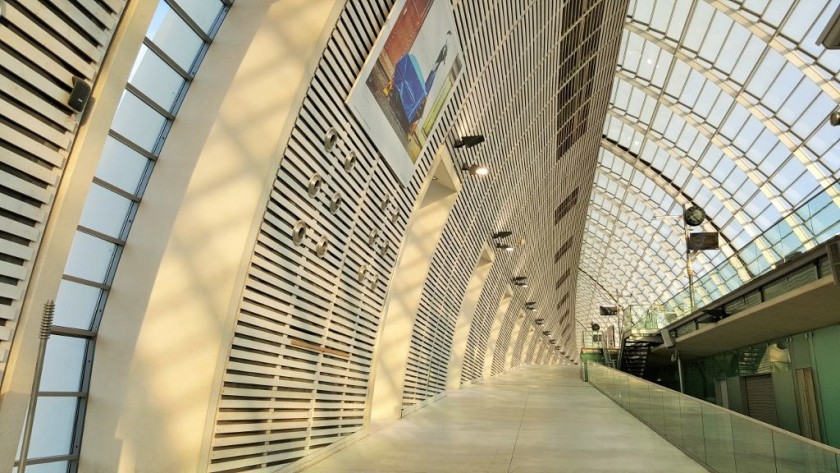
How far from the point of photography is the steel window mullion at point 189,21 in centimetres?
628

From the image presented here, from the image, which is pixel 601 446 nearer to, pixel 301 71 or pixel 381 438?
pixel 381 438

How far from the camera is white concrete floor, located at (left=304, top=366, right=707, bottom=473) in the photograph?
8969mm

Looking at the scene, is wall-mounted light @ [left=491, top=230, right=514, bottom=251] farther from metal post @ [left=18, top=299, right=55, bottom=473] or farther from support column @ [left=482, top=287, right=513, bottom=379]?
metal post @ [left=18, top=299, right=55, bottom=473]

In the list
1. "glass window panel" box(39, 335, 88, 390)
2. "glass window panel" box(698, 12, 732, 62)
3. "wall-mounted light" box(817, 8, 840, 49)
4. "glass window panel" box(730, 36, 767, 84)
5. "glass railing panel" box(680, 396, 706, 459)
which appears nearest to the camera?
"glass window panel" box(39, 335, 88, 390)

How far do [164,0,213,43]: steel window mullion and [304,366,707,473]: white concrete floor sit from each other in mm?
5830

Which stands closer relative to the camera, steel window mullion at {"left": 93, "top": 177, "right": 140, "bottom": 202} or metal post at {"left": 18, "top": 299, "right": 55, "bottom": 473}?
metal post at {"left": 18, "top": 299, "right": 55, "bottom": 473}

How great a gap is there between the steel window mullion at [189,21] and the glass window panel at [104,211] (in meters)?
1.97

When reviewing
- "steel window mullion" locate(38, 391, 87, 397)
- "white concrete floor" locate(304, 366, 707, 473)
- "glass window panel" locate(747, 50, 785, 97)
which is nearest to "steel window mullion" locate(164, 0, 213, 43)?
"steel window mullion" locate(38, 391, 87, 397)

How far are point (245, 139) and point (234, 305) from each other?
1.88 m

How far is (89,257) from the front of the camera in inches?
234

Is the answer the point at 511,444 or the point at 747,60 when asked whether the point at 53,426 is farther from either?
the point at 747,60

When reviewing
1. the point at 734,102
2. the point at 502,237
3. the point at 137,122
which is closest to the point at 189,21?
the point at 137,122

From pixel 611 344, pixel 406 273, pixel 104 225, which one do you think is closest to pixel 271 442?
pixel 104 225

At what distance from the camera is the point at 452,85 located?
37.5 feet
